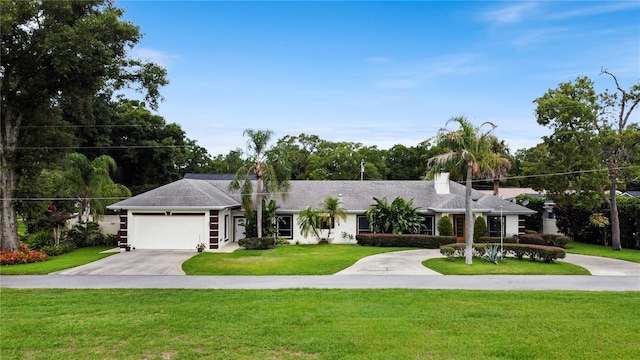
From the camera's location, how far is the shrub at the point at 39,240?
22.2 metres

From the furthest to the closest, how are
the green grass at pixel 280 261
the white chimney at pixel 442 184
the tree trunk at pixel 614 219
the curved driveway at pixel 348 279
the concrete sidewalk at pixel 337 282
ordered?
the white chimney at pixel 442 184 → the tree trunk at pixel 614 219 → the green grass at pixel 280 261 → the curved driveway at pixel 348 279 → the concrete sidewalk at pixel 337 282

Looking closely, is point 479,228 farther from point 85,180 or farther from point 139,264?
A: point 85,180

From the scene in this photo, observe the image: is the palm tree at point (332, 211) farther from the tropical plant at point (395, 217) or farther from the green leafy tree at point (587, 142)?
the green leafy tree at point (587, 142)

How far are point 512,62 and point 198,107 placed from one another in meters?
15.1

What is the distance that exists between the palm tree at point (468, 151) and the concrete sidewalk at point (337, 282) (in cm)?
341

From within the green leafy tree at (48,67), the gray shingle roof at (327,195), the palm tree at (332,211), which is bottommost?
A: the palm tree at (332,211)

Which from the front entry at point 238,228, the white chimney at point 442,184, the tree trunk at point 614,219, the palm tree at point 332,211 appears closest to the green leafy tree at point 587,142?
the tree trunk at point 614,219

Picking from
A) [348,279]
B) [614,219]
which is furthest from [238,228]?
[614,219]

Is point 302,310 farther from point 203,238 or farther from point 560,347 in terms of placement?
point 203,238

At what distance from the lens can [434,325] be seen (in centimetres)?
851

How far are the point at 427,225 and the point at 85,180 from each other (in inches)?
814

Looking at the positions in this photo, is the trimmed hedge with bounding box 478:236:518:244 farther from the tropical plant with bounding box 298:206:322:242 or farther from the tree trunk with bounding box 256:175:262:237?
the tree trunk with bounding box 256:175:262:237

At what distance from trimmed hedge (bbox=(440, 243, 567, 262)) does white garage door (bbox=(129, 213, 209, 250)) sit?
12408 mm

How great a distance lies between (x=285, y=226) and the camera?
83.8ft
